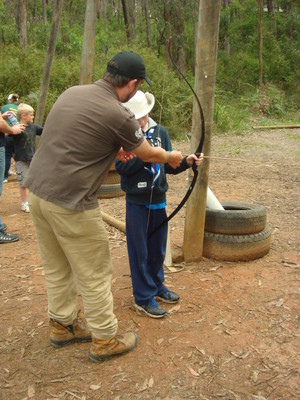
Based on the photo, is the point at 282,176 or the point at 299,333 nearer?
the point at 299,333

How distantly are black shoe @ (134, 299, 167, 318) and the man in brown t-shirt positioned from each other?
623 mm

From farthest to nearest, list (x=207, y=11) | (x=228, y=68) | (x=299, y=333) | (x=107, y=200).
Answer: (x=228, y=68)
(x=107, y=200)
(x=207, y=11)
(x=299, y=333)

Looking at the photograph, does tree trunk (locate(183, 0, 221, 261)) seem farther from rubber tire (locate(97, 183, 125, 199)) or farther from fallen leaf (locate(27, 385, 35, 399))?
rubber tire (locate(97, 183, 125, 199))

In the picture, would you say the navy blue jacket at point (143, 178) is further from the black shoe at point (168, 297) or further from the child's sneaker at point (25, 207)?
the child's sneaker at point (25, 207)

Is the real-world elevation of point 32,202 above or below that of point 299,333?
above

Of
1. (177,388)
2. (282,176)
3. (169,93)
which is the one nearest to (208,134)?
(177,388)

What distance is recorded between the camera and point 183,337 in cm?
351

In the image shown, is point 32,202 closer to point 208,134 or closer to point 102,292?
point 102,292

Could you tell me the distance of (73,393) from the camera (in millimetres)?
2924

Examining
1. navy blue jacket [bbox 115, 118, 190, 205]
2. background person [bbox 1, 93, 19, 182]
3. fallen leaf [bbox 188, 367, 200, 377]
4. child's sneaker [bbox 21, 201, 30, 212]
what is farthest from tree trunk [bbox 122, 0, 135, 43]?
fallen leaf [bbox 188, 367, 200, 377]

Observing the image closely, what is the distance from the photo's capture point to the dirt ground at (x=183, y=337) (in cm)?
296

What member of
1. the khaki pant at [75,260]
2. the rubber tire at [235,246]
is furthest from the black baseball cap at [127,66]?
the rubber tire at [235,246]

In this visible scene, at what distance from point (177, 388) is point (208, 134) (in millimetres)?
2552

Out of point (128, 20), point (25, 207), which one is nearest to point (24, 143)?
point (25, 207)
